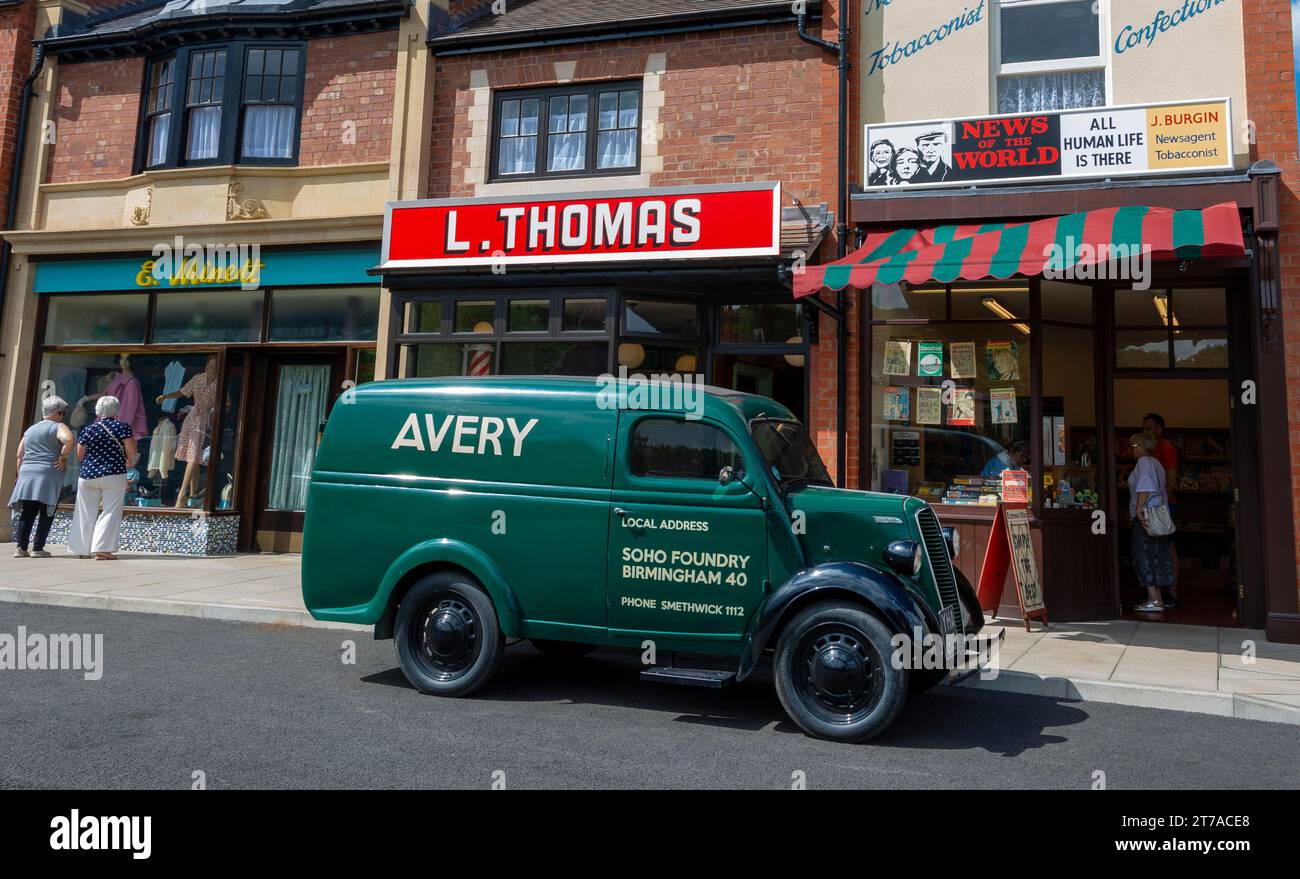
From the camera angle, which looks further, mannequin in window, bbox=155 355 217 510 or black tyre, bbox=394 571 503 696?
mannequin in window, bbox=155 355 217 510

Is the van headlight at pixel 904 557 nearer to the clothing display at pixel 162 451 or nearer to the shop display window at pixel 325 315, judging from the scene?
the shop display window at pixel 325 315

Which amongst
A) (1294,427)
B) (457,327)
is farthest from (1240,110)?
(457,327)

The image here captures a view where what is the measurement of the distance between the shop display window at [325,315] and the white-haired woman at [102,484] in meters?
2.27

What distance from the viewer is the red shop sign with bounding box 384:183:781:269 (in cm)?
952

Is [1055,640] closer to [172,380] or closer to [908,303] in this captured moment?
[908,303]

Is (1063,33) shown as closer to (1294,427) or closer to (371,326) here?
(1294,427)

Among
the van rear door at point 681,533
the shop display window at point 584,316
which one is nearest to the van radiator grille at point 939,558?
the van rear door at point 681,533

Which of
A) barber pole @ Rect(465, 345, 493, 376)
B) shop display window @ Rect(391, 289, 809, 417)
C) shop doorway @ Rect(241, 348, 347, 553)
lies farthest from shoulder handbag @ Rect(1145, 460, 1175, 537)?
shop doorway @ Rect(241, 348, 347, 553)

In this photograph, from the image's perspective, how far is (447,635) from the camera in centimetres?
570

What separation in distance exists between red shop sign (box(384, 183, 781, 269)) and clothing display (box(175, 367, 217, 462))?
148 inches

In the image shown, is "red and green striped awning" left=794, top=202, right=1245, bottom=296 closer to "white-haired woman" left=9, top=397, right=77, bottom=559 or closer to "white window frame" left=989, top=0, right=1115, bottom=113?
"white window frame" left=989, top=0, right=1115, bottom=113

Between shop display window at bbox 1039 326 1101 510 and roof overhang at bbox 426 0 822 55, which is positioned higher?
roof overhang at bbox 426 0 822 55

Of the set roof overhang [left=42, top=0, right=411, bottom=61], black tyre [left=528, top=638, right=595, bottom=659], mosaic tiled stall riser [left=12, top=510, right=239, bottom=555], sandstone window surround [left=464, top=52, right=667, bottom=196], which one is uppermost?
roof overhang [left=42, top=0, right=411, bottom=61]

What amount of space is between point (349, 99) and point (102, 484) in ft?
19.8
